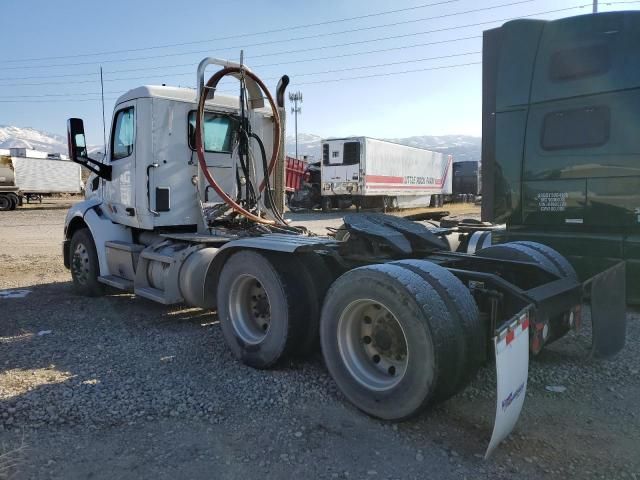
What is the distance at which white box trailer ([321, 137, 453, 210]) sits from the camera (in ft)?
82.7

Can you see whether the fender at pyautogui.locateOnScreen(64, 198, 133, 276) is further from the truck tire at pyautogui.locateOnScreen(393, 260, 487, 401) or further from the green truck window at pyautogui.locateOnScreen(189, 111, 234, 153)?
the truck tire at pyautogui.locateOnScreen(393, 260, 487, 401)

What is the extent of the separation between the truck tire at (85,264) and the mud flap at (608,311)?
6184mm

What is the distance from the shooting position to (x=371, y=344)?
381cm

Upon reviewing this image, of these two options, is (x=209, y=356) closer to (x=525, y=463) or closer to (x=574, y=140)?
(x=525, y=463)

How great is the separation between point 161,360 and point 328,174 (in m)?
21.7

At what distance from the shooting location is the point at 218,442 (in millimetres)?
3342

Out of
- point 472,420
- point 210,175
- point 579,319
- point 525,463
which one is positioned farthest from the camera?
point 210,175

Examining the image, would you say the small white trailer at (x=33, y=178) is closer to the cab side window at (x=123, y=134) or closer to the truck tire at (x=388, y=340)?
the cab side window at (x=123, y=134)

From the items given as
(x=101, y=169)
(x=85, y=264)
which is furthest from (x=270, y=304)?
(x=85, y=264)

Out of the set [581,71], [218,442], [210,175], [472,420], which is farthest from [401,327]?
[581,71]

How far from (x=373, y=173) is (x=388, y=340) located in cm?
2263

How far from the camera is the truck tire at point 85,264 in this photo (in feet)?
24.8

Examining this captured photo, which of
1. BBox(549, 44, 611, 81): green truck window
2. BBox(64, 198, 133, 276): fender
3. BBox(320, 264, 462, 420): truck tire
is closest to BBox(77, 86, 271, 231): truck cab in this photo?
BBox(64, 198, 133, 276): fender

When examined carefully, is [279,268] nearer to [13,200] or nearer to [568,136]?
[568,136]
